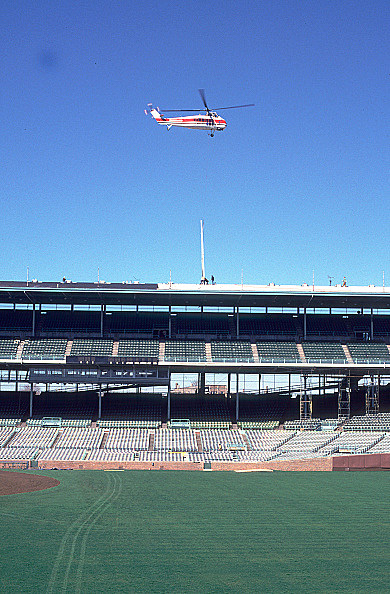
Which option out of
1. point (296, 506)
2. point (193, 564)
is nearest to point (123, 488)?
point (296, 506)

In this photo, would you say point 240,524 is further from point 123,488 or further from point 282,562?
point 123,488

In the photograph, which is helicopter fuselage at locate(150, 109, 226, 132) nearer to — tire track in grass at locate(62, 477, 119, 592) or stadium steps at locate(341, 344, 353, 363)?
stadium steps at locate(341, 344, 353, 363)

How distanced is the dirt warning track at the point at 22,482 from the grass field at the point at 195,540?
7.31 ft

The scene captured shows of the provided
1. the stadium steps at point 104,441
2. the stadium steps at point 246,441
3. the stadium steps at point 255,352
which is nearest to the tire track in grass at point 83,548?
the stadium steps at point 104,441

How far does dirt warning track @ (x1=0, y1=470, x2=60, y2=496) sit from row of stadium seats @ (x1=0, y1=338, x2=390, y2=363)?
69.9ft

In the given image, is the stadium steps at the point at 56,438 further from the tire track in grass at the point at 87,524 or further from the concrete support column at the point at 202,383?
the tire track in grass at the point at 87,524

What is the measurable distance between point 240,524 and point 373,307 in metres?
53.8

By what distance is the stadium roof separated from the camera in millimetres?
65375

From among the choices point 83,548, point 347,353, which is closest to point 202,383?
point 347,353

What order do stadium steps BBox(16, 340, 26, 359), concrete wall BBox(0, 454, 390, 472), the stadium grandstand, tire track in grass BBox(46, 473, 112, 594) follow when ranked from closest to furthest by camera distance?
tire track in grass BBox(46, 473, 112, 594), concrete wall BBox(0, 454, 390, 472), the stadium grandstand, stadium steps BBox(16, 340, 26, 359)

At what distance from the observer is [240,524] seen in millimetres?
Answer: 22438

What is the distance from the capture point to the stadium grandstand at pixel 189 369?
5922cm

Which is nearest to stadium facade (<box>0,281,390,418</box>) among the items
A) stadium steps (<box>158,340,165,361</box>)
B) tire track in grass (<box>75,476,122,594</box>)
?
stadium steps (<box>158,340,165,361</box>)

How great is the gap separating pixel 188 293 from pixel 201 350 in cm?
640
